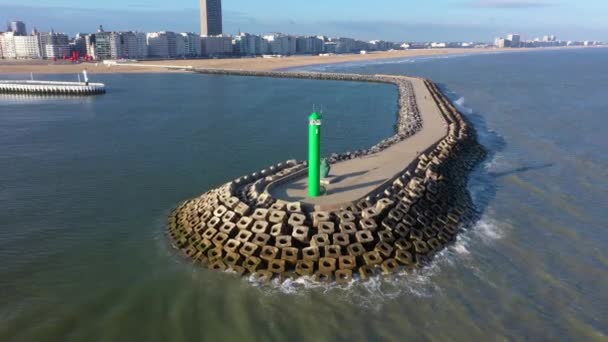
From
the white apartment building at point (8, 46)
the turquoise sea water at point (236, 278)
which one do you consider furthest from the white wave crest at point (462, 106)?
the white apartment building at point (8, 46)

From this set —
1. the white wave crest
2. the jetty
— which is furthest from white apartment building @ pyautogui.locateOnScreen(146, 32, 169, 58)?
the white wave crest

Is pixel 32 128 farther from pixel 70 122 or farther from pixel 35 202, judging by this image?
pixel 35 202

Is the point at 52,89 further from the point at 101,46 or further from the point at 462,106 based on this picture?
the point at 101,46

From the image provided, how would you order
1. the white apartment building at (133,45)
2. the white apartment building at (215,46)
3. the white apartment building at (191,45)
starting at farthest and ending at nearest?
the white apartment building at (215,46), the white apartment building at (191,45), the white apartment building at (133,45)

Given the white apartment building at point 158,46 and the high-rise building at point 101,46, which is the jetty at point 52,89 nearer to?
the high-rise building at point 101,46

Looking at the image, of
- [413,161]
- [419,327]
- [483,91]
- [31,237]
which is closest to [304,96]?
[483,91]

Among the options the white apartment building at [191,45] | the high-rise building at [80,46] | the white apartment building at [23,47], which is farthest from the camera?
the white apartment building at [191,45]

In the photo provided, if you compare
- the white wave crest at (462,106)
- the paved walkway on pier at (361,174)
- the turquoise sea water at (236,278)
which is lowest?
the turquoise sea water at (236,278)
